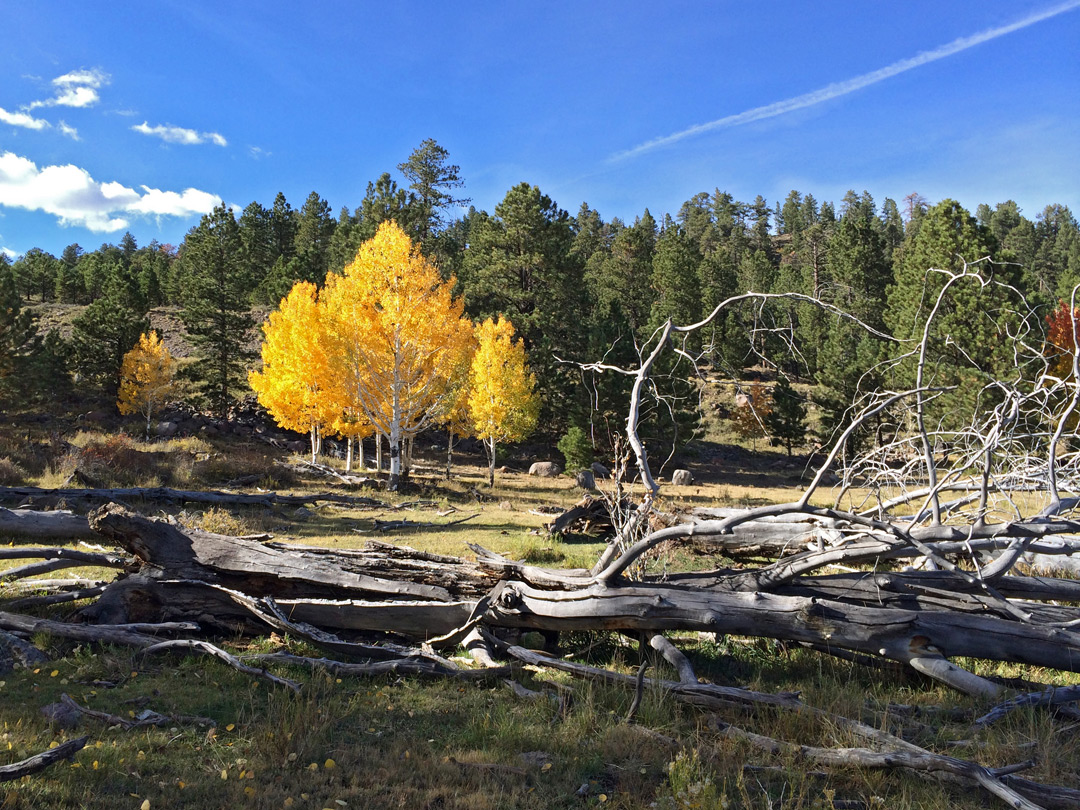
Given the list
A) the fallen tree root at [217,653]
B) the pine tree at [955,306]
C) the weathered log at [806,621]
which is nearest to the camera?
Answer: the fallen tree root at [217,653]

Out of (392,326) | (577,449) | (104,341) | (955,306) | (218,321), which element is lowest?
(577,449)

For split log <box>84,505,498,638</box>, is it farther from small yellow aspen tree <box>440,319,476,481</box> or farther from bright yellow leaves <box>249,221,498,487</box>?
small yellow aspen tree <box>440,319,476,481</box>

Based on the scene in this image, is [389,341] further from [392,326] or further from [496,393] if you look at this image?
[496,393]

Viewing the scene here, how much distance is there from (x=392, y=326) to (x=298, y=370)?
23.5 feet

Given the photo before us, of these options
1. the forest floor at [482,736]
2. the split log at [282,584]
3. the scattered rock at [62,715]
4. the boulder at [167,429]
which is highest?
the boulder at [167,429]

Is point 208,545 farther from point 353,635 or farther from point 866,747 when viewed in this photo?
point 866,747

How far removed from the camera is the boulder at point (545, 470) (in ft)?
115

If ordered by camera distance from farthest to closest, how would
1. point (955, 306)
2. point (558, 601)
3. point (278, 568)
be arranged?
point (955, 306) → point (278, 568) → point (558, 601)

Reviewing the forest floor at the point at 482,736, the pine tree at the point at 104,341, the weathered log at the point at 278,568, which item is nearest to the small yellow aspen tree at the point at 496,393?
the weathered log at the point at 278,568

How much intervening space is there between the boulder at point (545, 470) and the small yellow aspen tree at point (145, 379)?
22.9 meters

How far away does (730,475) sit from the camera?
3894 centimetres

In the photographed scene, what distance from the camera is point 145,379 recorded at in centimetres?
3781

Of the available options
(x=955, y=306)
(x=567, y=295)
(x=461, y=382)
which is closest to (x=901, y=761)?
(x=461, y=382)

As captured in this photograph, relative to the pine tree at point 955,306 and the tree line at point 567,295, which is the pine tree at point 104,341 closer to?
the tree line at point 567,295
